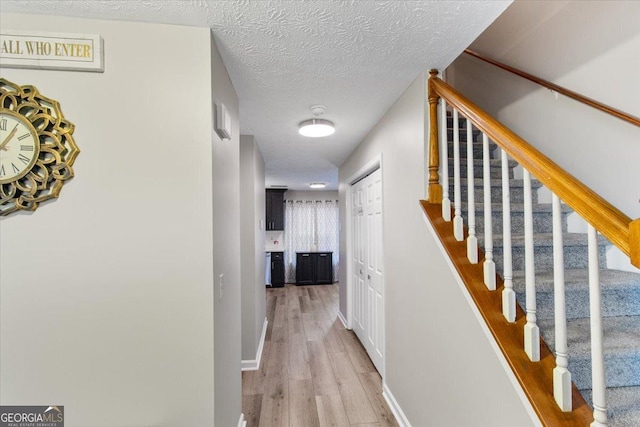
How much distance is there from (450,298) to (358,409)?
1414mm

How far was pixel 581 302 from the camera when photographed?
1361 mm

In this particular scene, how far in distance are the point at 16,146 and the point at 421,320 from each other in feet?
7.24

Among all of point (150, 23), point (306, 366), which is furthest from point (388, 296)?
point (150, 23)

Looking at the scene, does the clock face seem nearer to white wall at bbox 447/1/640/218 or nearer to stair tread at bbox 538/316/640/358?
stair tread at bbox 538/316/640/358

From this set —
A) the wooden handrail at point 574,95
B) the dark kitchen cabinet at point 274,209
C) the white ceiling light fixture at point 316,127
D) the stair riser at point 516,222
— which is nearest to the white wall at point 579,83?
the wooden handrail at point 574,95

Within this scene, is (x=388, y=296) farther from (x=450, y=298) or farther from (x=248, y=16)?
(x=248, y=16)

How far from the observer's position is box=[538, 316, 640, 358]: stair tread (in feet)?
3.75

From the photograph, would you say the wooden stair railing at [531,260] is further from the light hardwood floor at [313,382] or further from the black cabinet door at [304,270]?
the black cabinet door at [304,270]

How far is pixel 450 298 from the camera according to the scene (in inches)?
57.1

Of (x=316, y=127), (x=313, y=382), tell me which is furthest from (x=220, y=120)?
(x=313, y=382)

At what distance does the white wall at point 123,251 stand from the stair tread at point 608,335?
1.50m

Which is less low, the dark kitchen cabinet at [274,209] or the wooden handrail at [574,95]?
the wooden handrail at [574,95]

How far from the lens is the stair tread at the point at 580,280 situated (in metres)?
1.36

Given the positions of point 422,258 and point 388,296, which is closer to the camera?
point 422,258
